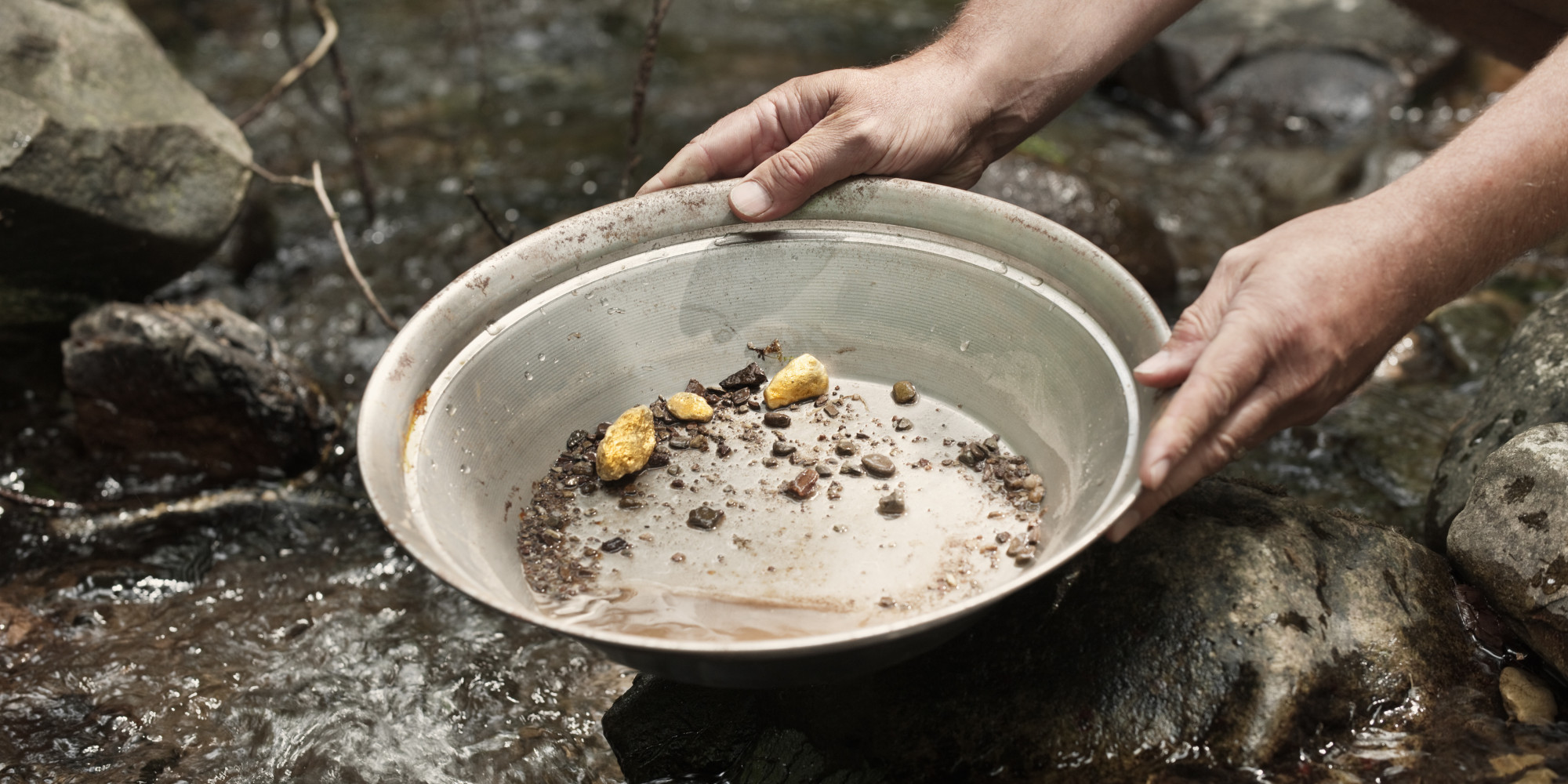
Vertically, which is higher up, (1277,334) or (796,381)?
(1277,334)

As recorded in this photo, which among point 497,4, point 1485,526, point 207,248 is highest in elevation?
point 1485,526

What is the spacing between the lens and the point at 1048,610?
1.93 m

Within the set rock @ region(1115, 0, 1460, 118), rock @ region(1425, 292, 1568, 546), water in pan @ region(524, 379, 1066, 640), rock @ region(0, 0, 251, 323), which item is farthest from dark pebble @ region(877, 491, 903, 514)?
rock @ region(1115, 0, 1460, 118)

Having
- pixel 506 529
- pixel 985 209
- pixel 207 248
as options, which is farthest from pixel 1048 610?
pixel 207 248

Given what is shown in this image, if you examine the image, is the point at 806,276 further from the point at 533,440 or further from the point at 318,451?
the point at 318,451

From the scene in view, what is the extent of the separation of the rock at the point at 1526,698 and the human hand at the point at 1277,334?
70 cm

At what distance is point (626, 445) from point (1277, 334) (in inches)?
48.5

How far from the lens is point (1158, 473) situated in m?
1.42

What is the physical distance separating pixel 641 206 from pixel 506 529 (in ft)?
2.48

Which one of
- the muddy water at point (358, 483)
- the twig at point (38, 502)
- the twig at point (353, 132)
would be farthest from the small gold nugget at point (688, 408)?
the twig at point (353, 132)

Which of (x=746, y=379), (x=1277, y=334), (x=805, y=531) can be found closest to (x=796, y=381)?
(x=746, y=379)

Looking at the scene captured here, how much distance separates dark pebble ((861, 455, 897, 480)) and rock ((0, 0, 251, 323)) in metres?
2.75

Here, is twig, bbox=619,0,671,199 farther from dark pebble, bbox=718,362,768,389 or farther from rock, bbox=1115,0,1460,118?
rock, bbox=1115,0,1460,118

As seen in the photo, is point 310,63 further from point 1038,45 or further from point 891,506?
point 891,506
